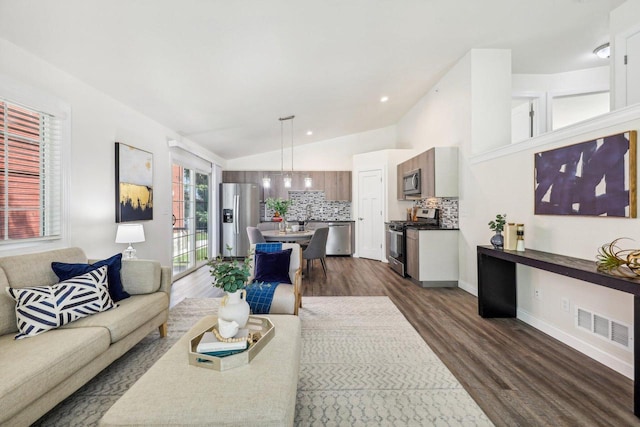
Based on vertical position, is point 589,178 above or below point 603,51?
below

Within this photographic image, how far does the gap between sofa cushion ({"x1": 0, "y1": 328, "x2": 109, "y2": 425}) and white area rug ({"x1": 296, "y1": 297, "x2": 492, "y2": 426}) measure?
1.28m

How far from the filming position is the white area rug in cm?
164

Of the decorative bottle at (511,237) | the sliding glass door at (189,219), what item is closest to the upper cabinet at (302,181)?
the sliding glass door at (189,219)

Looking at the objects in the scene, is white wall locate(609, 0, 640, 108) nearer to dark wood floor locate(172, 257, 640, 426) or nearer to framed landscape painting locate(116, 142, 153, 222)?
dark wood floor locate(172, 257, 640, 426)

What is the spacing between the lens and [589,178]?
2268mm

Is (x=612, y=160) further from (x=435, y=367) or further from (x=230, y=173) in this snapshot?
(x=230, y=173)

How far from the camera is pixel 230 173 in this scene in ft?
24.4

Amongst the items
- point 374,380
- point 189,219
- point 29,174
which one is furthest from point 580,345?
point 189,219

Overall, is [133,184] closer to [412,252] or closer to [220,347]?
[220,347]

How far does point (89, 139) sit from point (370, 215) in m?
5.15

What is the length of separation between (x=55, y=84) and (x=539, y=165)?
14.6 feet

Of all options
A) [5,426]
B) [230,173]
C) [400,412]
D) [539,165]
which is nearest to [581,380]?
[400,412]

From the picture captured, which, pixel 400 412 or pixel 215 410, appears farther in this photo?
pixel 400 412

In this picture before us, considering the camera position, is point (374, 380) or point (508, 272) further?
point (508, 272)
